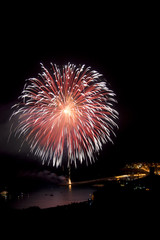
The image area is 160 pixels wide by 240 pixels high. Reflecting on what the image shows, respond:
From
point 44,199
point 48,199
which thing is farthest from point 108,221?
point 44,199

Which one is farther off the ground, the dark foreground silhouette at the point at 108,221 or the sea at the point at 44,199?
the dark foreground silhouette at the point at 108,221

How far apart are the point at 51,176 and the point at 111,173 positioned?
5404 cm

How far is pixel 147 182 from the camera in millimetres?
19312

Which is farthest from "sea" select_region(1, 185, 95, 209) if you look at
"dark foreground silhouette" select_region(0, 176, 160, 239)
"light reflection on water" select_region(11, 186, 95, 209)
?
"dark foreground silhouette" select_region(0, 176, 160, 239)

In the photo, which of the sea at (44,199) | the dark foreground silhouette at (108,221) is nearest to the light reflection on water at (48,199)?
the sea at (44,199)

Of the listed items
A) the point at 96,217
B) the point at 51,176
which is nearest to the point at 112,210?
the point at 96,217

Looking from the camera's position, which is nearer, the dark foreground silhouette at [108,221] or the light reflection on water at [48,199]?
the dark foreground silhouette at [108,221]

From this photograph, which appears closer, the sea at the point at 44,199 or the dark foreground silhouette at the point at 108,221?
the dark foreground silhouette at the point at 108,221

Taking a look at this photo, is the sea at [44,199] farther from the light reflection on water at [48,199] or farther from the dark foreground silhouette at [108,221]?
the dark foreground silhouette at [108,221]

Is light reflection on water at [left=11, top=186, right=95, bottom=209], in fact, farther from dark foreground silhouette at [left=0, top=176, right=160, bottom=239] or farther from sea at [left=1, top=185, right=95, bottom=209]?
dark foreground silhouette at [left=0, top=176, right=160, bottom=239]

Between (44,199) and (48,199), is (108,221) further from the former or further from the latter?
(44,199)

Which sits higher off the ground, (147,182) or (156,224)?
(147,182)

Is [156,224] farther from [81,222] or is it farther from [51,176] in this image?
[51,176]

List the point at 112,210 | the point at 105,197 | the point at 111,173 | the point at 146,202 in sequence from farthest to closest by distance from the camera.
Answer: the point at 111,173, the point at 105,197, the point at 146,202, the point at 112,210
